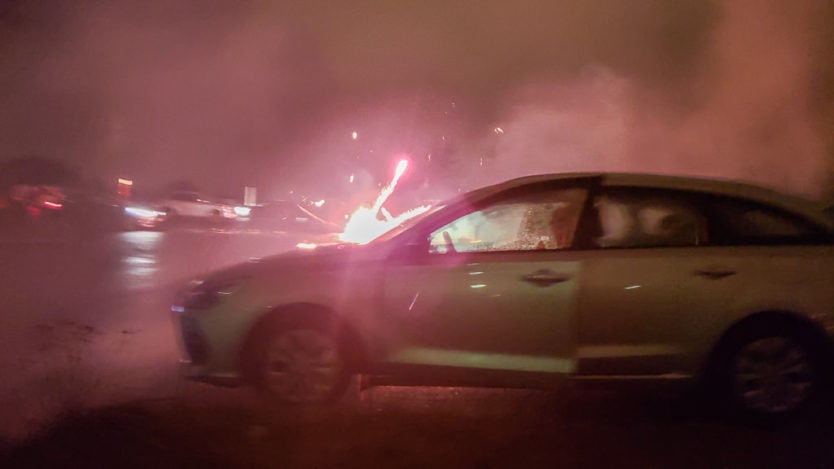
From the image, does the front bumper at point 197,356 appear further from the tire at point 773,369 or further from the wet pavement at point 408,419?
the tire at point 773,369

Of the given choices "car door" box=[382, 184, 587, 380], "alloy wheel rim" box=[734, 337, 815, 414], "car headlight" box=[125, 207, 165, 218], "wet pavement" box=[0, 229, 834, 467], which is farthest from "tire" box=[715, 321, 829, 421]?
"car headlight" box=[125, 207, 165, 218]

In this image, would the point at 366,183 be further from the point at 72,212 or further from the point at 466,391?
the point at 466,391

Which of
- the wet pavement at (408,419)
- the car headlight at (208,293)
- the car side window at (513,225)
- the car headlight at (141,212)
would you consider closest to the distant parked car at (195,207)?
the car headlight at (141,212)

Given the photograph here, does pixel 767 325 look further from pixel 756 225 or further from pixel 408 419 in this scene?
Result: pixel 408 419

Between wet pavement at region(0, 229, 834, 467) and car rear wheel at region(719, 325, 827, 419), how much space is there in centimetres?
15

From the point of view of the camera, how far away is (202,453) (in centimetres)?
462

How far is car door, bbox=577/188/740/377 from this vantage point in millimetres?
5199

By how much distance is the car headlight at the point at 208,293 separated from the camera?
5363 millimetres

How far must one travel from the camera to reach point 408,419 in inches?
209

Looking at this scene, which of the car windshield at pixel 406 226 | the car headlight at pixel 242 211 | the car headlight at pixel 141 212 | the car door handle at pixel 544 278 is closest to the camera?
the car door handle at pixel 544 278

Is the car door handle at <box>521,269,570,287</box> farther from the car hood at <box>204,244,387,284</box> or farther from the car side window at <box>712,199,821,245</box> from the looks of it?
the car side window at <box>712,199,821,245</box>

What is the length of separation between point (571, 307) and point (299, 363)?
171 cm

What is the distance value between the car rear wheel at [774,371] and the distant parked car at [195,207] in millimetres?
27357

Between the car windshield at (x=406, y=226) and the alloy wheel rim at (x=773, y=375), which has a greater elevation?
the car windshield at (x=406, y=226)
